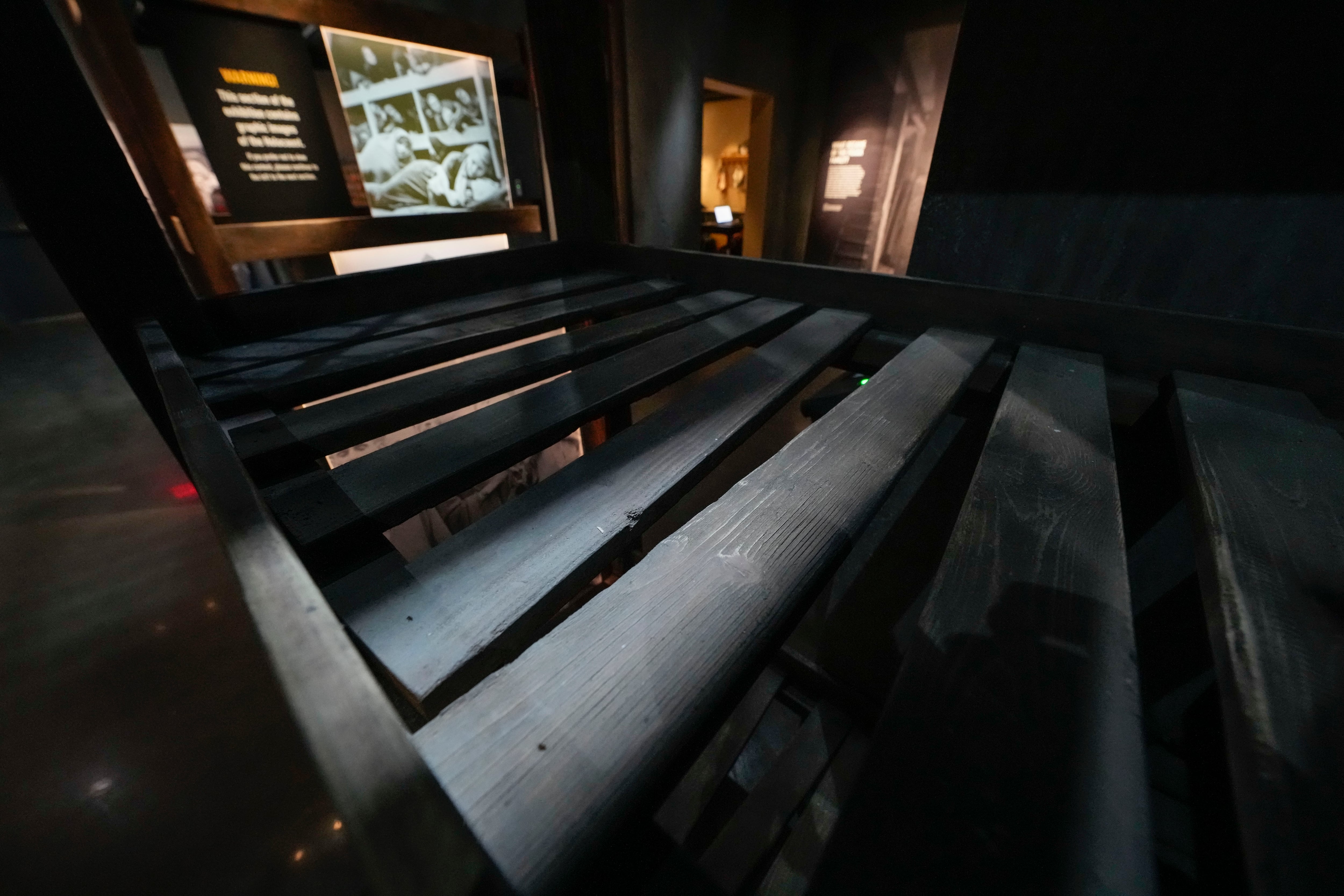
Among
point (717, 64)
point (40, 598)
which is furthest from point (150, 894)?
point (717, 64)

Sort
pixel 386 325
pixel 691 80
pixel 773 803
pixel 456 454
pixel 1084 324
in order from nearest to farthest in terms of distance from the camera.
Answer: pixel 456 454 → pixel 1084 324 → pixel 386 325 → pixel 773 803 → pixel 691 80

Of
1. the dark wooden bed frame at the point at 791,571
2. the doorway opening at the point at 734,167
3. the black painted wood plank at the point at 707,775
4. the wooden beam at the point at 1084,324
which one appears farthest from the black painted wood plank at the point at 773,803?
the doorway opening at the point at 734,167

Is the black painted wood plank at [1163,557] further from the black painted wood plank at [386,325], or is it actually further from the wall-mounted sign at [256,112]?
the wall-mounted sign at [256,112]

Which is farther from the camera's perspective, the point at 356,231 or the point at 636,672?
the point at 356,231

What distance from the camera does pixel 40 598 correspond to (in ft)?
10.9

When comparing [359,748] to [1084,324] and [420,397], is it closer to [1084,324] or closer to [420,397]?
[420,397]

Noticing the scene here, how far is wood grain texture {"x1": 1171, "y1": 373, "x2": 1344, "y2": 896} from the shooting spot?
50 cm

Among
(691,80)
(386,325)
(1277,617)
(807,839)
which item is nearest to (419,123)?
(691,80)

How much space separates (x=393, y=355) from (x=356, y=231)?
346 cm

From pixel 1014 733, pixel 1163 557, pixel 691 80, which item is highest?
pixel 691 80

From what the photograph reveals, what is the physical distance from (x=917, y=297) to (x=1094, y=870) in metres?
1.90

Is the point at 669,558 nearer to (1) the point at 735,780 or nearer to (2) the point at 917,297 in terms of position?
(2) the point at 917,297

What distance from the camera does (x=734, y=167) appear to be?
385 inches

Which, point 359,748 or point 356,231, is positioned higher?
point 356,231
